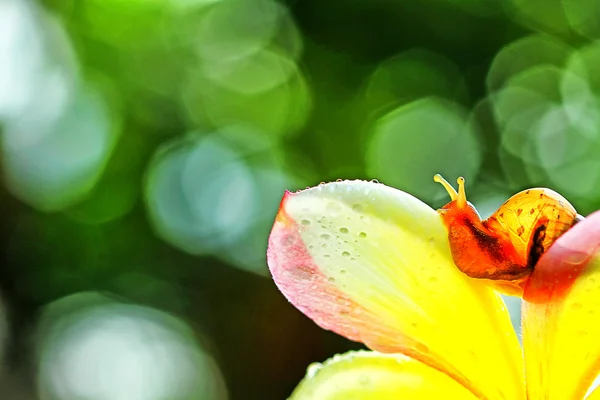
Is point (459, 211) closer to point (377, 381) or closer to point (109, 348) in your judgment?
point (377, 381)

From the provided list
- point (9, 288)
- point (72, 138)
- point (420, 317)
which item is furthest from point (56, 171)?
point (420, 317)

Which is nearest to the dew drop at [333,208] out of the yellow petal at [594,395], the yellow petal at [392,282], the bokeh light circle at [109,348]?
the yellow petal at [392,282]

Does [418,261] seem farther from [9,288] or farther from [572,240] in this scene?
[9,288]

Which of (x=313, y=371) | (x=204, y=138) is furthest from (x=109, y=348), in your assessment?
(x=313, y=371)

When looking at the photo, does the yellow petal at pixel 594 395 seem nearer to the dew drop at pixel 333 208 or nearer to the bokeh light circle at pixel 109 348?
the dew drop at pixel 333 208

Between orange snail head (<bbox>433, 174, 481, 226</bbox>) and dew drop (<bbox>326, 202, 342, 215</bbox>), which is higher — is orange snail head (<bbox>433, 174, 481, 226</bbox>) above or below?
above

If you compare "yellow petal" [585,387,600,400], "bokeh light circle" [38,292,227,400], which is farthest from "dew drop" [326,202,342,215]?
"bokeh light circle" [38,292,227,400]

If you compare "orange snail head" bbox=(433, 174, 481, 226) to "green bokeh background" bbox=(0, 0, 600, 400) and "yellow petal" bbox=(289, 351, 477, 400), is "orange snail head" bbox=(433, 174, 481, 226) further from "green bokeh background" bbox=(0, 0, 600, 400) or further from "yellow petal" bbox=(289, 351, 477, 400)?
"green bokeh background" bbox=(0, 0, 600, 400)
